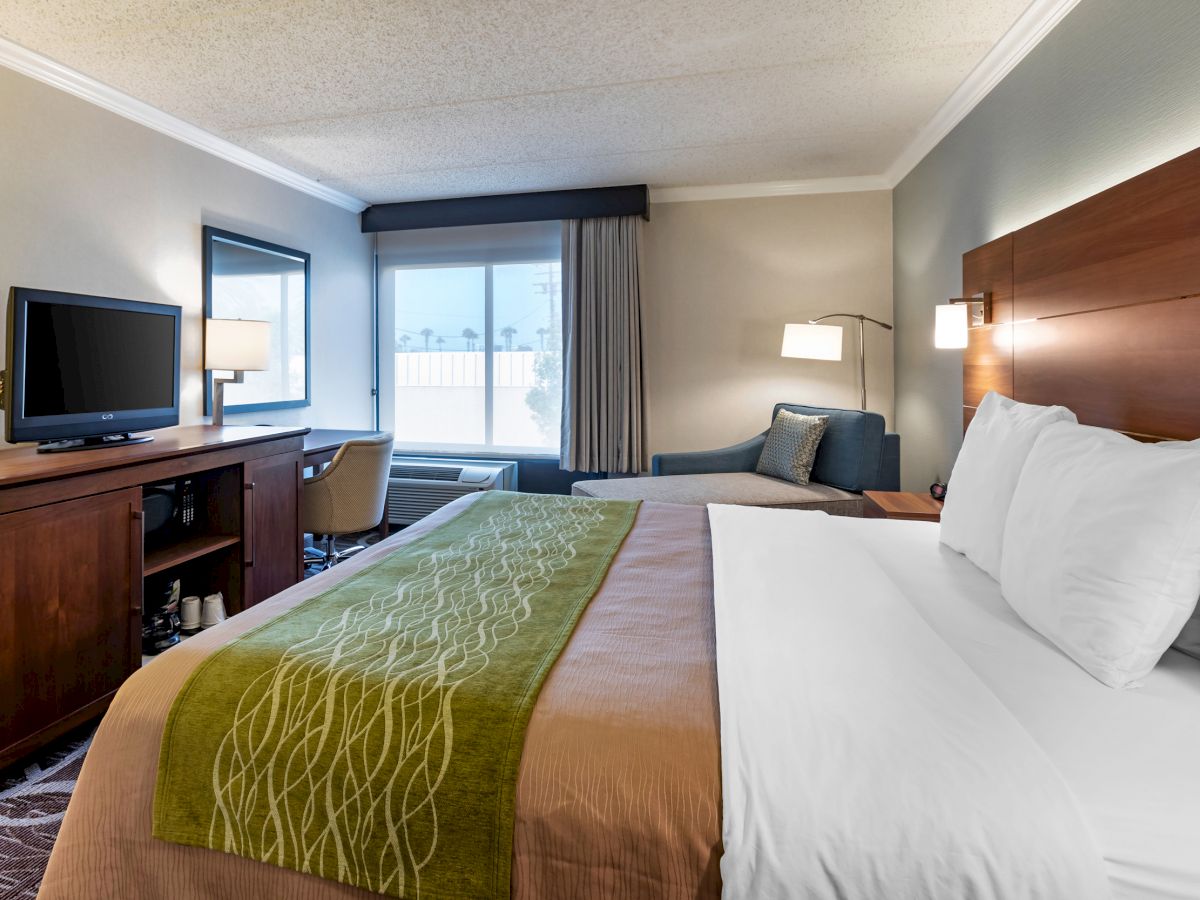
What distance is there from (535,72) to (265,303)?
7.01 feet

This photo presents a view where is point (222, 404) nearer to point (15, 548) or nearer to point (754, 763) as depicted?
point (15, 548)

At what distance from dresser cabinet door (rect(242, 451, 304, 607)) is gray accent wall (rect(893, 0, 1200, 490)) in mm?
3247

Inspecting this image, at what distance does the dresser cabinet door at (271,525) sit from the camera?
109 inches

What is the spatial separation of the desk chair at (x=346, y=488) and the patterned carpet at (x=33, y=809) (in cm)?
128

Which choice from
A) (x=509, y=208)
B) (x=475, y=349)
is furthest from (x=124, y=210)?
(x=475, y=349)

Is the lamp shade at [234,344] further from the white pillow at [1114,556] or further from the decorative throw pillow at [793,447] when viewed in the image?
the white pillow at [1114,556]

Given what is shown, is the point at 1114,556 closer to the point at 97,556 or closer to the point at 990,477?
the point at 990,477

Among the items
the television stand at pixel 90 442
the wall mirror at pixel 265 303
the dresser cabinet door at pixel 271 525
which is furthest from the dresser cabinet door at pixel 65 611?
the wall mirror at pixel 265 303

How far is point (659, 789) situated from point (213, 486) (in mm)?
2671

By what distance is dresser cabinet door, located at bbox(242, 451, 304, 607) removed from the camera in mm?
2770

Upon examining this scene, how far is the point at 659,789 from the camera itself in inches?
33.3

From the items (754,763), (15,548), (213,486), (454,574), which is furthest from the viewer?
(213,486)

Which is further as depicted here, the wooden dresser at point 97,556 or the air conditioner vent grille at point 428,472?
the air conditioner vent grille at point 428,472

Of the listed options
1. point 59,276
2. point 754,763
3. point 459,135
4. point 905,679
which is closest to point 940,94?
point 459,135
